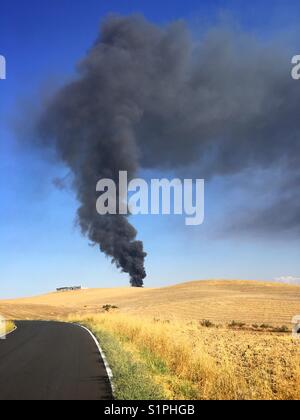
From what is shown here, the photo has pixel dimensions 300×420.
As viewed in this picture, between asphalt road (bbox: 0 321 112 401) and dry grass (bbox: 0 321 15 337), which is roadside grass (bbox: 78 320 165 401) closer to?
asphalt road (bbox: 0 321 112 401)

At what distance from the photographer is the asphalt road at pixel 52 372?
32.1ft

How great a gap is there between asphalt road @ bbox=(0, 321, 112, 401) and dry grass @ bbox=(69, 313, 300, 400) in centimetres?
128

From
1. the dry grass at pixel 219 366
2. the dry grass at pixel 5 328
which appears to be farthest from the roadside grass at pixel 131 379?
the dry grass at pixel 5 328

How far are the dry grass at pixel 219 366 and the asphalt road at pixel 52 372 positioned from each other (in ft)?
4.19

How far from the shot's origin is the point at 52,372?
1259 cm

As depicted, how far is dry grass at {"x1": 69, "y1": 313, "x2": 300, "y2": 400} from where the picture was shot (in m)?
9.84

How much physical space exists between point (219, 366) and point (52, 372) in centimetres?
414

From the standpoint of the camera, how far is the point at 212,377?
36.2 ft

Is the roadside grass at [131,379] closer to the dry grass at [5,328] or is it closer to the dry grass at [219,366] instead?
the dry grass at [219,366]

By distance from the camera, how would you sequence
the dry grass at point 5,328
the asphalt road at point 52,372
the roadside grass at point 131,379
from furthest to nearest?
the dry grass at point 5,328 < the asphalt road at point 52,372 < the roadside grass at point 131,379

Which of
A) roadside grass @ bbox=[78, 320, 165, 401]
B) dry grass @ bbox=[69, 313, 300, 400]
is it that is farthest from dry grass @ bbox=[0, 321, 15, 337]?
roadside grass @ bbox=[78, 320, 165, 401]

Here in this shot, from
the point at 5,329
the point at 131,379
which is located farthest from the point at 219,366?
the point at 5,329

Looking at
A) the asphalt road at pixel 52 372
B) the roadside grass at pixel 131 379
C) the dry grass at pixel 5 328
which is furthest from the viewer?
the dry grass at pixel 5 328

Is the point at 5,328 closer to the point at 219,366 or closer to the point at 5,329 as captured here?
the point at 5,329
